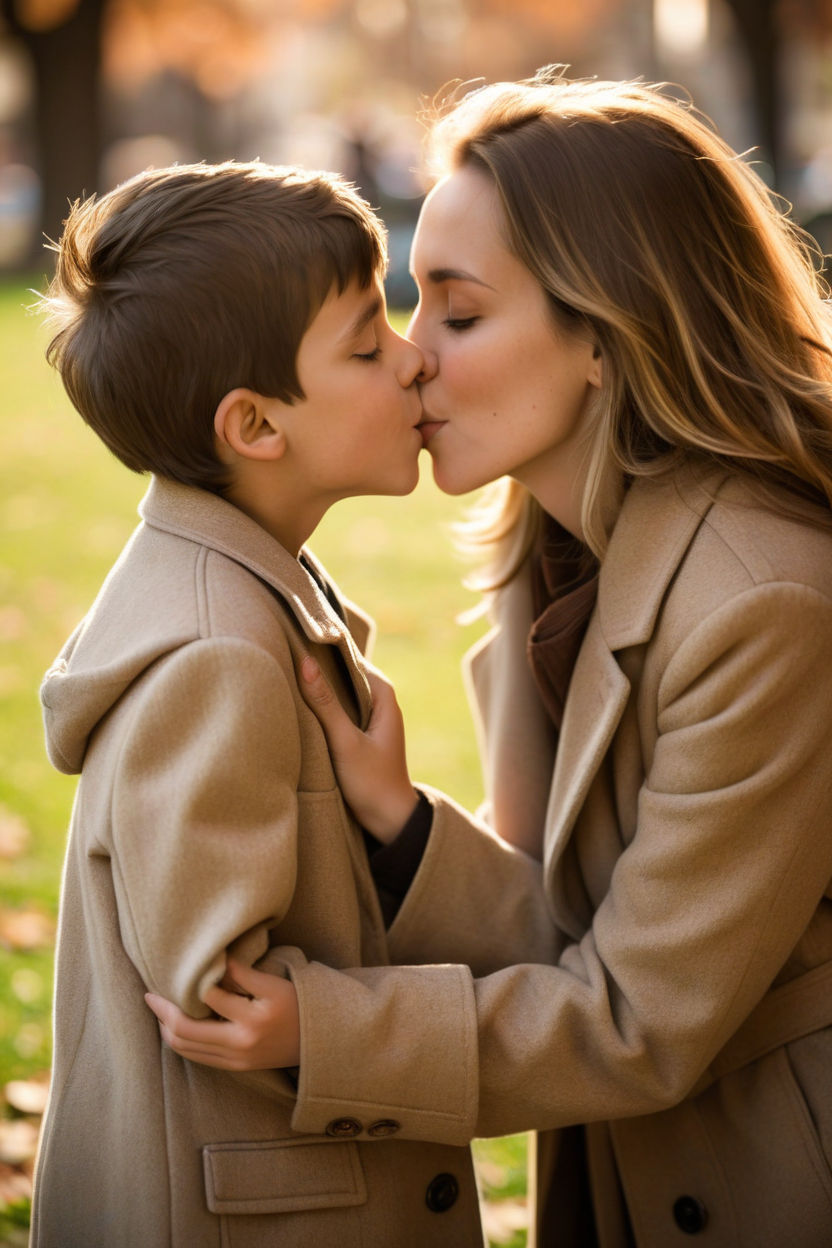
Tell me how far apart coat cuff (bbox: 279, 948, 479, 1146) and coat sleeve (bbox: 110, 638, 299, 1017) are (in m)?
0.21

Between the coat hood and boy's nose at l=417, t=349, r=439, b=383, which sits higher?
boy's nose at l=417, t=349, r=439, b=383

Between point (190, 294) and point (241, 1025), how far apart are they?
48.5 inches

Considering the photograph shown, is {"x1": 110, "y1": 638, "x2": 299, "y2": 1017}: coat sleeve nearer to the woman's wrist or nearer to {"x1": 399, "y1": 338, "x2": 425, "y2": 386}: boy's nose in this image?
the woman's wrist

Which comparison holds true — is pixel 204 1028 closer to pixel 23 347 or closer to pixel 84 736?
pixel 84 736

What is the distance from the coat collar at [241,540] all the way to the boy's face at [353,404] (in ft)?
A: 0.67

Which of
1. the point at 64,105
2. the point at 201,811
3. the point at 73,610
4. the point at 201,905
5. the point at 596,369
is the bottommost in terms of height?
the point at 73,610

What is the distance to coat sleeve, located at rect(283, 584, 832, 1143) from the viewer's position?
2250 mm

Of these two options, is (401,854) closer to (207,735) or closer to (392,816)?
(392,816)

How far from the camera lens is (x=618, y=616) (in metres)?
2.56

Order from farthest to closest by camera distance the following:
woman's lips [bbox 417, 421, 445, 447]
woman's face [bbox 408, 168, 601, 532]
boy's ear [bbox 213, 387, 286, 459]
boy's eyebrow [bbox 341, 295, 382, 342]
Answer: woman's lips [bbox 417, 421, 445, 447]
woman's face [bbox 408, 168, 601, 532]
boy's eyebrow [bbox 341, 295, 382, 342]
boy's ear [bbox 213, 387, 286, 459]

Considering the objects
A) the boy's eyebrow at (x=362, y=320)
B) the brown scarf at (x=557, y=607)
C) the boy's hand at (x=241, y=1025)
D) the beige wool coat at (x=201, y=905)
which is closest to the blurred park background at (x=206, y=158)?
the brown scarf at (x=557, y=607)

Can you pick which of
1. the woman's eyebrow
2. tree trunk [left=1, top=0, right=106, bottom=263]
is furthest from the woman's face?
tree trunk [left=1, top=0, right=106, bottom=263]

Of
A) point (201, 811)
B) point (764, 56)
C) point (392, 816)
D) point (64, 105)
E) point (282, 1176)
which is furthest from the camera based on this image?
point (64, 105)


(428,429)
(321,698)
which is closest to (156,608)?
(321,698)
